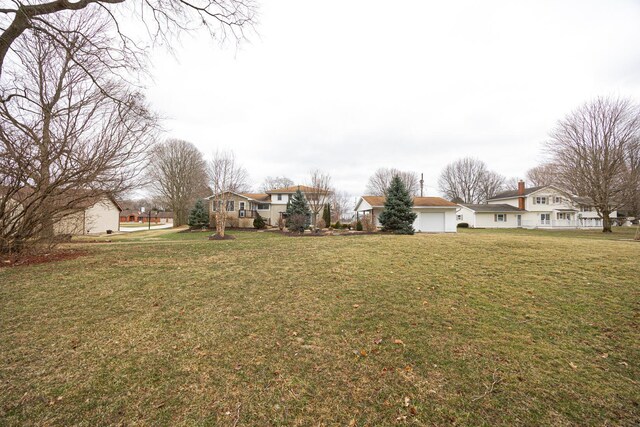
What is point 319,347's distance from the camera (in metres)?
3.74

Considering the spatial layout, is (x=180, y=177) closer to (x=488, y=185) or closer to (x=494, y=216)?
(x=494, y=216)

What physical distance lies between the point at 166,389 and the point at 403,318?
11.2 feet

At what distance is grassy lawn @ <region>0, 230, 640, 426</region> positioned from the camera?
8.80 feet

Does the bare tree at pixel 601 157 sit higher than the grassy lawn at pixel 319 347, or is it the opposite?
the bare tree at pixel 601 157

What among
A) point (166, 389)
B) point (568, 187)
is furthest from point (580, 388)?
point (568, 187)

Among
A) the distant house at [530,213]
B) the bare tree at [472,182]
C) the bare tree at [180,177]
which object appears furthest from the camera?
the bare tree at [472,182]

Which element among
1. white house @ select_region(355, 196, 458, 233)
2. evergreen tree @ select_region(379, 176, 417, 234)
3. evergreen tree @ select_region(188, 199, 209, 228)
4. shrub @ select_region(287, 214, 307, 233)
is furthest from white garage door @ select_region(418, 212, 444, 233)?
evergreen tree @ select_region(188, 199, 209, 228)

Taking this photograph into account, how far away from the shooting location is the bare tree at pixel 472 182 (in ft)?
182

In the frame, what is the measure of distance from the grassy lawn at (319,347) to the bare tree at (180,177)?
107 ft

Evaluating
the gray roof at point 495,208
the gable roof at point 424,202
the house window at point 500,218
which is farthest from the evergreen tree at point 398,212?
the house window at point 500,218

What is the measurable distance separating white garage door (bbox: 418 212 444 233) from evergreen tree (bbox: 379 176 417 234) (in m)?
6.44

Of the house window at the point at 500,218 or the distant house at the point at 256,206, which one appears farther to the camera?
the house window at the point at 500,218

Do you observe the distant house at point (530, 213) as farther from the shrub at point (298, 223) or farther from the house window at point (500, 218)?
the shrub at point (298, 223)

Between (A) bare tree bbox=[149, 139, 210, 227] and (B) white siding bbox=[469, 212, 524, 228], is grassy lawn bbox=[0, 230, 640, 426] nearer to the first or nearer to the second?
(A) bare tree bbox=[149, 139, 210, 227]
